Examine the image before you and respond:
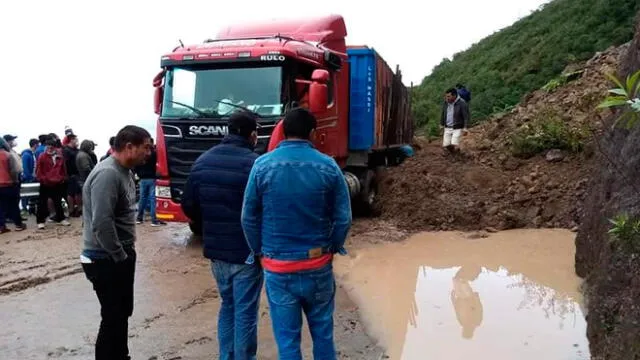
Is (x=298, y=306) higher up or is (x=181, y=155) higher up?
(x=181, y=155)

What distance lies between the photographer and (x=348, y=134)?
10.4m

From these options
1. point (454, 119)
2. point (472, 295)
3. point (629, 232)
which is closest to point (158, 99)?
point (472, 295)

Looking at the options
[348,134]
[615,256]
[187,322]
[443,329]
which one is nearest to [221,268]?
[187,322]

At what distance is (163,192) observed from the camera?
8266 millimetres

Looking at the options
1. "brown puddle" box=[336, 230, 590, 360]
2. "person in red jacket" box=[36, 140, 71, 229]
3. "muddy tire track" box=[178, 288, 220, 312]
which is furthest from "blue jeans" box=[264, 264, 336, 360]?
"person in red jacket" box=[36, 140, 71, 229]

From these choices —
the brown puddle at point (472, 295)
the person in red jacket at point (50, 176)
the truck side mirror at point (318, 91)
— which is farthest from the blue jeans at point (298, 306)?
the person in red jacket at point (50, 176)

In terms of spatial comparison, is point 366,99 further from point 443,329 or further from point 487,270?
point 443,329

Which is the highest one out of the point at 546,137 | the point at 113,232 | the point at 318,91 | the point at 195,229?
the point at 318,91

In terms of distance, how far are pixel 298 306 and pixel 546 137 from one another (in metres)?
8.52

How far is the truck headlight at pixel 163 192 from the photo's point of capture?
27.0 feet

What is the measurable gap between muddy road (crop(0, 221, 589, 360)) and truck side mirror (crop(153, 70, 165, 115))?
2.08 metres

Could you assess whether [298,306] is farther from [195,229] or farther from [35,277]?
[195,229]

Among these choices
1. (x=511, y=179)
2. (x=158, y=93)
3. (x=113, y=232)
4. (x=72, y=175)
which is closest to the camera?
(x=113, y=232)

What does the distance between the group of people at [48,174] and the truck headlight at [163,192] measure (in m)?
2.68
